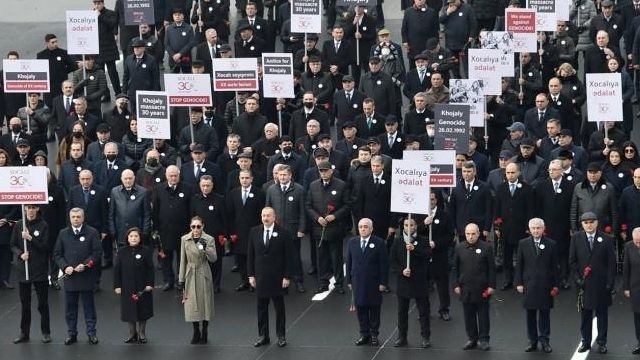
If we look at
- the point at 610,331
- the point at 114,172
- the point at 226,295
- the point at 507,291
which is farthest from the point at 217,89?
the point at 610,331

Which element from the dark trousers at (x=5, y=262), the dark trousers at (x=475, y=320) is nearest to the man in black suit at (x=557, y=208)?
the dark trousers at (x=475, y=320)

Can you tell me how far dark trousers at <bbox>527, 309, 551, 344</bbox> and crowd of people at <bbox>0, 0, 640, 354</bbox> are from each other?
26 mm

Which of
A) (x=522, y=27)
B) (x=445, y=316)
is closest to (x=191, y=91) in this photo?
(x=522, y=27)

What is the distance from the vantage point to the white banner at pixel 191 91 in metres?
30.3

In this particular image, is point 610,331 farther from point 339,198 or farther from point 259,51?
point 259,51

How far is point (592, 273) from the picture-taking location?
2442 centimetres

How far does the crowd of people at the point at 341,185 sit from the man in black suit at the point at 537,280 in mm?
24

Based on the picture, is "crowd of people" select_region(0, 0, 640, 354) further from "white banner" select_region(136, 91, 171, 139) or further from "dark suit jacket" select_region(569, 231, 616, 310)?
"white banner" select_region(136, 91, 171, 139)

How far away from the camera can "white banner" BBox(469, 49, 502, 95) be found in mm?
30203

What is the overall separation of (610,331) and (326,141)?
18.9ft

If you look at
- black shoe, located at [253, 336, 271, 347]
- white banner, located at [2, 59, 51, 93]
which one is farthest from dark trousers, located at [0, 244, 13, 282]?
black shoe, located at [253, 336, 271, 347]

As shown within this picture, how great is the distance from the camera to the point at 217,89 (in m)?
31.3

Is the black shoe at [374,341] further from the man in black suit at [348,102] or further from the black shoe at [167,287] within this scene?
the man in black suit at [348,102]

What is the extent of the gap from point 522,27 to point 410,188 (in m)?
7.12
